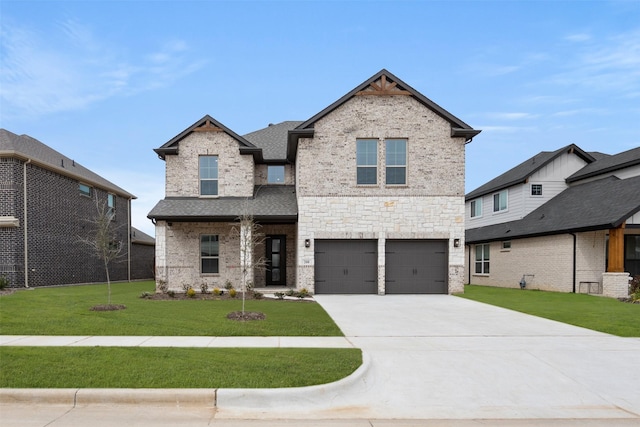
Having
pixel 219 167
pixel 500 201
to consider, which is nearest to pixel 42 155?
pixel 219 167

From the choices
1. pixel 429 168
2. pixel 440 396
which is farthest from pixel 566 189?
pixel 440 396

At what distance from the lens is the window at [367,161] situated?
1777cm

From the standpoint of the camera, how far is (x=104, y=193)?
87.7 ft

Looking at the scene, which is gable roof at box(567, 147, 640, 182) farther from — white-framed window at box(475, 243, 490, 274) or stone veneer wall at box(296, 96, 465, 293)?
stone veneer wall at box(296, 96, 465, 293)

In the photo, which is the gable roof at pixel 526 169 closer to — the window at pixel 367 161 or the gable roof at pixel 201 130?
the window at pixel 367 161

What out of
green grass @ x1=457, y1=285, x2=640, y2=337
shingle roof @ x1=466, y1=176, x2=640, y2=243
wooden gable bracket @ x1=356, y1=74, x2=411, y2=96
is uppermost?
wooden gable bracket @ x1=356, y1=74, x2=411, y2=96

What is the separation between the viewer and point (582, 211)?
1964 centimetres

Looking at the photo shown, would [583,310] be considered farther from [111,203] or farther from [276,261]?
[111,203]

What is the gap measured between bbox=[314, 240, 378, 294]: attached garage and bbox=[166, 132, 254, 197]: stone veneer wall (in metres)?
4.98

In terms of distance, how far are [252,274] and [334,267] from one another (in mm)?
3886

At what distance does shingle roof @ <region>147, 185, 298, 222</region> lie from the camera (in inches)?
688

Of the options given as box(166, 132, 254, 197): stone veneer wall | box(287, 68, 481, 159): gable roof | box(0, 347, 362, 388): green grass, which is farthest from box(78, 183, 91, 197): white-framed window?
box(0, 347, 362, 388): green grass

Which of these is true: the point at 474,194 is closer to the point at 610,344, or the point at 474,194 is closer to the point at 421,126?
the point at 421,126

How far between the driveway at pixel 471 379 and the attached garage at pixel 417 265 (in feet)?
23.9
